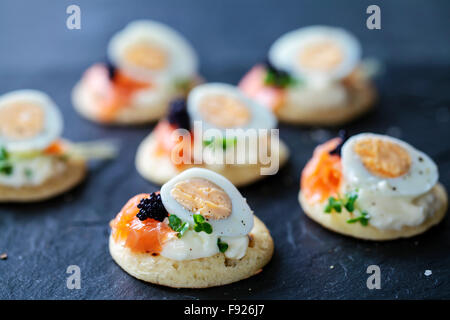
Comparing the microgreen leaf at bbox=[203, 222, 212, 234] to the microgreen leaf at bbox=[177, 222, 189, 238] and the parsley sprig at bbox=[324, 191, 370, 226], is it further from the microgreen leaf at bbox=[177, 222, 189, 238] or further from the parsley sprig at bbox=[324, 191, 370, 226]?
the parsley sprig at bbox=[324, 191, 370, 226]

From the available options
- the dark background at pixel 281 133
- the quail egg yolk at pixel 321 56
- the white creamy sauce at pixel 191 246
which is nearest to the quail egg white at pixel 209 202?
the white creamy sauce at pixel 191 246

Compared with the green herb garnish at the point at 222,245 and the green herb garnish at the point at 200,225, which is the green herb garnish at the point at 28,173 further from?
the green herb garnish at the point at 222,245

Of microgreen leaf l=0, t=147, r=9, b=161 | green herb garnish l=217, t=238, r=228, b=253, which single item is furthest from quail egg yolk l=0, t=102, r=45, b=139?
green herb garnish l=217, t=238, r=228, b=253

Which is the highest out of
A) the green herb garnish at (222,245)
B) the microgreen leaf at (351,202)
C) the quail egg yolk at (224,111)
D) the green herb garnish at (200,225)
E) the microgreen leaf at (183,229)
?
the quail egg yolk at (224,111)

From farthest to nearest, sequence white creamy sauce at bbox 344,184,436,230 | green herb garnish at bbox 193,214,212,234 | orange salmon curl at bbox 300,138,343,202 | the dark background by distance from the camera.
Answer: orange salmon curl at bbox 300,138,343,202
white creamy sauce at bbox 344,184,436,230
the dark background
green herb garnish at bbox 193,214,212,234

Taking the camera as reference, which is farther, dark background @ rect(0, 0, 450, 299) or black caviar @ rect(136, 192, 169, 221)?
dark background @ rect(0, 0, 450, 299)

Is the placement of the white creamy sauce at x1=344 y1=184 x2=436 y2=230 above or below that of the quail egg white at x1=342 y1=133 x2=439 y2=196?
below

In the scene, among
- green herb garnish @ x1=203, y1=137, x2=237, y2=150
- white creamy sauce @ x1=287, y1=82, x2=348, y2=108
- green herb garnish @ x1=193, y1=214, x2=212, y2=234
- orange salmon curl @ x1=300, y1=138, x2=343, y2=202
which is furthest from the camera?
white creamy sauce @ x1=287, y1=82, x2=348, y2=108
